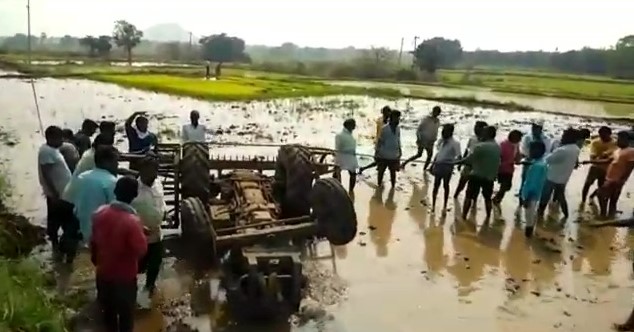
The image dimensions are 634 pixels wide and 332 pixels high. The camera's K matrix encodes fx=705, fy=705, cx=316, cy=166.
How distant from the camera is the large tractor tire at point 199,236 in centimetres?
622

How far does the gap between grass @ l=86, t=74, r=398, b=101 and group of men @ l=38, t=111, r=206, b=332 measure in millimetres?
24901

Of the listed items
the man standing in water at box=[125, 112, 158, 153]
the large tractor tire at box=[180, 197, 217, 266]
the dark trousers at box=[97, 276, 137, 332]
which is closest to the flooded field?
the man standing in water at box=[125, 112, 158, 153]

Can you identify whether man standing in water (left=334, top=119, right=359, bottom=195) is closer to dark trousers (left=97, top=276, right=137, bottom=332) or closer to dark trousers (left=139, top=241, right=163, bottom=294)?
dark trousers (left=139, top=241, right=163, bottom=294)

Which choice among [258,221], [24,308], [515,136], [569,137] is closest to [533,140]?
[515,136]

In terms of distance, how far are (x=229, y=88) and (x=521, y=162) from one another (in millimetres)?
27985

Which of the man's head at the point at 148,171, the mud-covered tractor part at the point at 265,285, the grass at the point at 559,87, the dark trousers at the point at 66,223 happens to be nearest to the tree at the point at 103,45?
→ the grass at the point at 559,87

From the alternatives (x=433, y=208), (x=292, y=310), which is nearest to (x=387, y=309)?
(x=292, y=310)

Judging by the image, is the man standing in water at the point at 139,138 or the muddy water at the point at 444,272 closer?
the muddy water at the point at 444,272

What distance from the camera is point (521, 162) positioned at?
10836 millimetres

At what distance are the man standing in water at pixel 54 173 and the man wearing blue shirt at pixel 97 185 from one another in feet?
4.92

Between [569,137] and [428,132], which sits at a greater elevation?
[569,137]

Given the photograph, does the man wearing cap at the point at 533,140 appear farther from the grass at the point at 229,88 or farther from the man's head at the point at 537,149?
the grass at the point at 229,88

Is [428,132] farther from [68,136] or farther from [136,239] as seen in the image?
[136,239]

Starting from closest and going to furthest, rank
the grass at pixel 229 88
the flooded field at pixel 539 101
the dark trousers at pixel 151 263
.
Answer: the dark trousers at pixel 151 263, the flooded field at pixel 539 101, the grass at pixel 229 88
